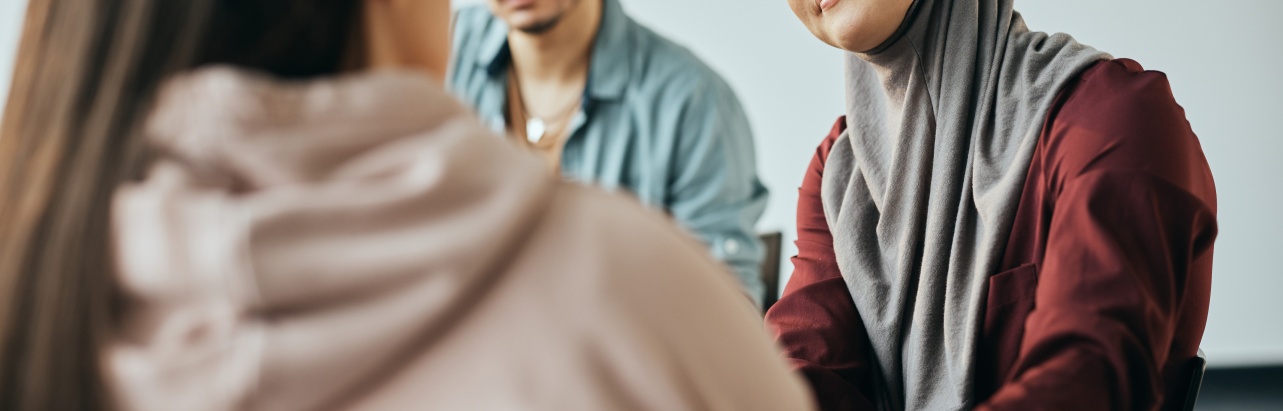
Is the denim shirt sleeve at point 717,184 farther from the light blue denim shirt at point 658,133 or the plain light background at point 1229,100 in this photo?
the plain light background at point 1229,100

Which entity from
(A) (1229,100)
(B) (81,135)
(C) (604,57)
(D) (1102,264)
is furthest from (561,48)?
(A) (1229,100)

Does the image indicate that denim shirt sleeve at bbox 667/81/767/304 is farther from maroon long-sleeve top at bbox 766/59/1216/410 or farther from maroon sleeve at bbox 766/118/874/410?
maroon long-sleeve top at bbox 766/59/1216/410

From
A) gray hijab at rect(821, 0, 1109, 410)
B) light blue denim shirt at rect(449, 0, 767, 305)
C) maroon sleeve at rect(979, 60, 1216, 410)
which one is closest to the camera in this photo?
Answer: maroon sleeve at rect(979, 60, 1216, 410)

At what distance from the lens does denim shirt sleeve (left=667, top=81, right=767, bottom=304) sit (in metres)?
2.00

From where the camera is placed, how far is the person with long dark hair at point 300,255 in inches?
20.5

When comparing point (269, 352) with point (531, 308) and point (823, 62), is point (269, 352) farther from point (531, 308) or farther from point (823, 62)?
point (823, 62)

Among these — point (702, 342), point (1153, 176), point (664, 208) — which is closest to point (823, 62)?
point (664, 208)

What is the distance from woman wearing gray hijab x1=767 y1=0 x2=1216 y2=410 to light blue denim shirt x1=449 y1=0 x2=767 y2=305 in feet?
1.81

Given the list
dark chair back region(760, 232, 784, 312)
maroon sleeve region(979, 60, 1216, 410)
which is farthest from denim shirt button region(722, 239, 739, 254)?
maroon sleeve region(979, 60, 1216, 410)

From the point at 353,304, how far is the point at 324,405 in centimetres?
5

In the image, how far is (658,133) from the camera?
6.74ft

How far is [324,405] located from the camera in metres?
→ 0.54

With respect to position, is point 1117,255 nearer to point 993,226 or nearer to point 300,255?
point 993,226

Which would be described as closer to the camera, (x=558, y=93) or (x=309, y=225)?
(x=309, y=225)
